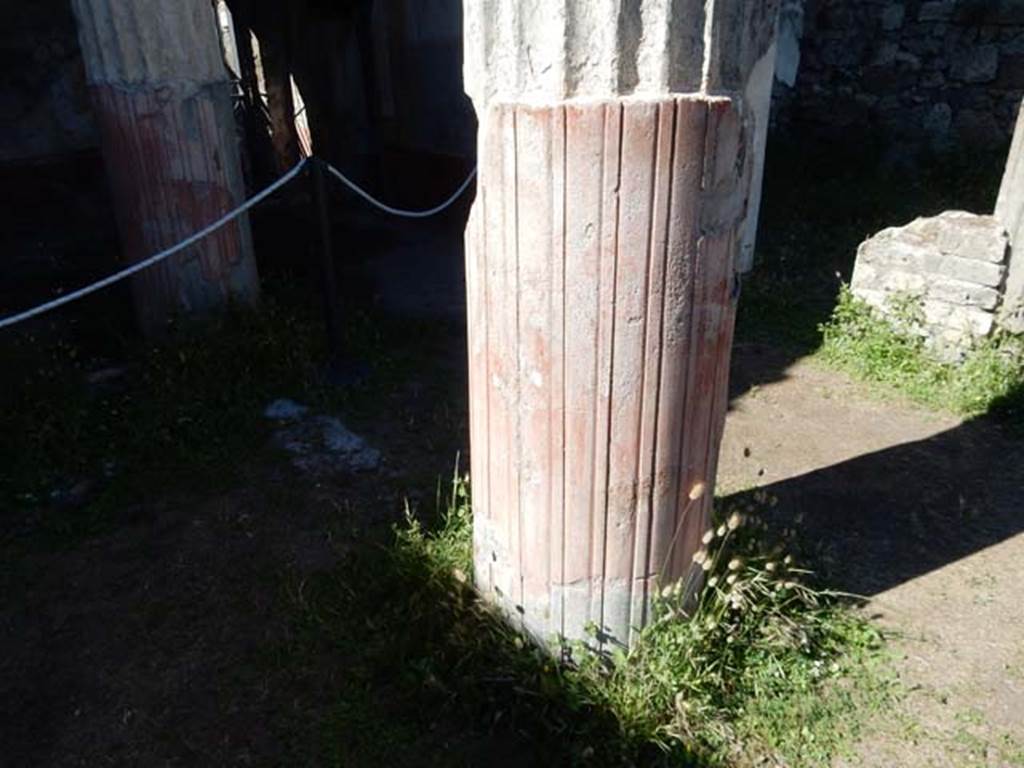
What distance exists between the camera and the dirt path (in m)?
2.49

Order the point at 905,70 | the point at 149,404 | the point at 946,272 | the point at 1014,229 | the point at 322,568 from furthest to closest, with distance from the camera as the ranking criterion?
1. the point at 905,70
2. the point at 946,272
3. the point at 1014,229
4. the point at 149,404
5. the point at 322,568

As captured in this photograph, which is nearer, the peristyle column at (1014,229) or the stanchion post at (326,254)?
the stanchion post at (326,254)

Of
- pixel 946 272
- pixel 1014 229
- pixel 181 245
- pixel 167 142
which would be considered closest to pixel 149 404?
pixel 181 245

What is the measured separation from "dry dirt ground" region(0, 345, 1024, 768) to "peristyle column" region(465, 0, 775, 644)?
27.2 inches

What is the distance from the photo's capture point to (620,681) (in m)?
2.44

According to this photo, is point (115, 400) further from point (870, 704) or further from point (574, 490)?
point (870, 704)

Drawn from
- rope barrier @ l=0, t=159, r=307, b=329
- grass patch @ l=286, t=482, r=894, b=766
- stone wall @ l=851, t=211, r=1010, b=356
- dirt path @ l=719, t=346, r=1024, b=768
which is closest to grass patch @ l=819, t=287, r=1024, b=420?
stone wall @ l=851, t=211, r=1010, b=356

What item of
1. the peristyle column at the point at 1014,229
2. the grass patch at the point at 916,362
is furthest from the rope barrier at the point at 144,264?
the peristyle column at the point at 1014,229

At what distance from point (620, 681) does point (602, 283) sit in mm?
1240

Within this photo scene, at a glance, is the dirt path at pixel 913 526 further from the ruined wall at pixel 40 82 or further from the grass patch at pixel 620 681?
the ruined wall at pixel 40 82

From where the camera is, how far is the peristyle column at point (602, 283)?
1.94 m

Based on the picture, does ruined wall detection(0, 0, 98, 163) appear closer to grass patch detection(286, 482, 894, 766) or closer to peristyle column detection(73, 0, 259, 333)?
peristyle column detection(73, 0, 259, 333)

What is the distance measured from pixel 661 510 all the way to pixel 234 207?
3.64 m

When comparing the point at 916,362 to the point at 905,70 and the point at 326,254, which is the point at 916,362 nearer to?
the point at 326,254
